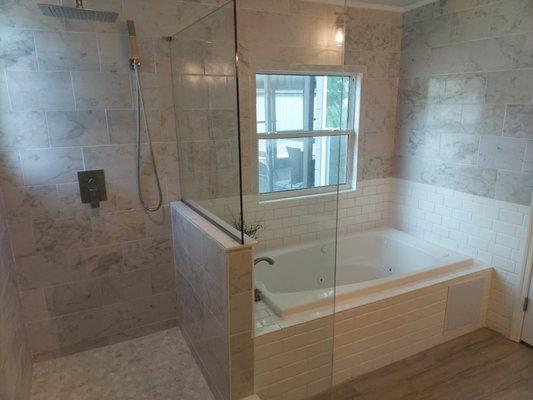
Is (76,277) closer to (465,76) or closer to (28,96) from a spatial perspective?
(28,96)

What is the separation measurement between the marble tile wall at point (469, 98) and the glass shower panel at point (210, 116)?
6.84ft

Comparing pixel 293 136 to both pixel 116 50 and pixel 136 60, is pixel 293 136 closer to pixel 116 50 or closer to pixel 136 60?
pixel 136 60

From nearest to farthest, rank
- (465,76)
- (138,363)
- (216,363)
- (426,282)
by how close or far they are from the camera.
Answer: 1. (216,363)
2. (138,363)
3. (426,282)
4. (465,76)

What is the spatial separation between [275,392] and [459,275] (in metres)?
1.64

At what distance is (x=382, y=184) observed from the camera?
3.59 m

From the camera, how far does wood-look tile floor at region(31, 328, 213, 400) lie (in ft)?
6.79

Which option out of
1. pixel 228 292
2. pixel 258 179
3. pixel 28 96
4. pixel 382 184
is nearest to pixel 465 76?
pixel 382 184

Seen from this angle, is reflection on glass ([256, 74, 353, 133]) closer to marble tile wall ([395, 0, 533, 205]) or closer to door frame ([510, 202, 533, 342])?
marble tile wall ([395, 0, 533, 205])

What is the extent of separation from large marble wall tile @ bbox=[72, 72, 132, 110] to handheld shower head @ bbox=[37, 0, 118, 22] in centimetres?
31

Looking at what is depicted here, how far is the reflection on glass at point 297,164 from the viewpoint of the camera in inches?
117

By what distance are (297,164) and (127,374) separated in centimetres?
202

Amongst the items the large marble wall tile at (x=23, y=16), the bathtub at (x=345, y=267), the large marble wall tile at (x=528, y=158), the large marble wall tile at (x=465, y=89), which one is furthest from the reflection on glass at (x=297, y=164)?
the large marble wall tile at (x=23, y=16)

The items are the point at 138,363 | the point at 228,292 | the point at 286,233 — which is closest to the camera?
the point at 228,292

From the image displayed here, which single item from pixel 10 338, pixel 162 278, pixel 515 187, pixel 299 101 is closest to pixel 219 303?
pixel 162 278
